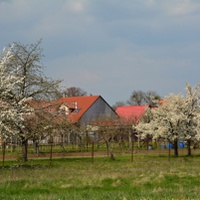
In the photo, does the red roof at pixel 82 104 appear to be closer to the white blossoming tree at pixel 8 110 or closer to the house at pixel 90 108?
the house at pixel 90 108

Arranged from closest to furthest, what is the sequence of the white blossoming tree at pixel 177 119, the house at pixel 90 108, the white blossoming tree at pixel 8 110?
the white blossoming tree at pixel 8 110, the white blossoming tree at pixel 177 119, the house at pixel 90 108

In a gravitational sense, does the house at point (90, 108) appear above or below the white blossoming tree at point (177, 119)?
above

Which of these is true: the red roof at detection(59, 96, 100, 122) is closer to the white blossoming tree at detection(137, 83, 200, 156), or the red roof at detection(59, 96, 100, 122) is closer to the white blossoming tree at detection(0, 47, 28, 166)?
the white blossoming tree at detection(137, 83, 200, 156)

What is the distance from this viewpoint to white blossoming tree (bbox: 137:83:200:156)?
121 feet

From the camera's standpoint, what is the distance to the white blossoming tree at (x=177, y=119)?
121 ft

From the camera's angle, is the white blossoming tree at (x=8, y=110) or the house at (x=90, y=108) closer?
the white blossoming tree at (x=8, y=110)

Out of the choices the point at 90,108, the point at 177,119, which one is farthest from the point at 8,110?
the point at 90,108

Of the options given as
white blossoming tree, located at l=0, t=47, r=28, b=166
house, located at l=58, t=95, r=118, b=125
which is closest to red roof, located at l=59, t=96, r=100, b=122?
house, located at l=58, t=95, r=118, b=125

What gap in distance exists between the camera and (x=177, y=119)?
3684 cm

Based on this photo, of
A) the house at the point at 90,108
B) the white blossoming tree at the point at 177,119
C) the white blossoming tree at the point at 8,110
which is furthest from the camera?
the house at the point at 90,108

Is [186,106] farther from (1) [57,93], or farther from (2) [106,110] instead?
(2) [106,110]

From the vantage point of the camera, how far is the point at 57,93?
30.6 m

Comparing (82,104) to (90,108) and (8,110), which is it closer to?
A: (90,108)

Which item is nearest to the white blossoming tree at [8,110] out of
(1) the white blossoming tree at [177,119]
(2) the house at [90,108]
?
(1) the white blossoming tree at [177,119]
